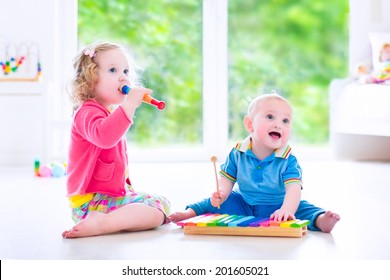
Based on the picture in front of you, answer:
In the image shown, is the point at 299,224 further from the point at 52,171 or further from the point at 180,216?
the point at 52,171

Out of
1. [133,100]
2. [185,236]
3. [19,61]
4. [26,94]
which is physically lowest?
[185,236]

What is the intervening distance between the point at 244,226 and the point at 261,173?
0.60 ft

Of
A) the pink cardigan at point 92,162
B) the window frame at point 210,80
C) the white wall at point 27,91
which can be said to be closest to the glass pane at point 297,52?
the window frame at point 210,80

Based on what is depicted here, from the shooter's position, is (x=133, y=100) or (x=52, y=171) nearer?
(x=133, y=100)

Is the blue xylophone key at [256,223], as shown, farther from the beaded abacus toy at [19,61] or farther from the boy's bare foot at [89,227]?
the beaded abacus toy at [19,61]

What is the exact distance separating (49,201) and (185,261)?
114 cm

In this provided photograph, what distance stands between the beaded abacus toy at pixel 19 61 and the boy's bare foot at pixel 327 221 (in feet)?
8.22

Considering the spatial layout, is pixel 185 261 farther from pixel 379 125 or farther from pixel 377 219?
pixel 379 125

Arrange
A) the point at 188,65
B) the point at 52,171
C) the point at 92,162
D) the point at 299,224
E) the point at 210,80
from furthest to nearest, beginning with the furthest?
the point at 188,65, the point at 210,80, the point at 52,171, the point at 92,162, the point at 299,224

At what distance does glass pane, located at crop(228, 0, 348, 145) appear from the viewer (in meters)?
4.90

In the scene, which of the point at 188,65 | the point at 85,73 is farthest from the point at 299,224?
the point at 188,65

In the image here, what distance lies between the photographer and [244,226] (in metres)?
1.74

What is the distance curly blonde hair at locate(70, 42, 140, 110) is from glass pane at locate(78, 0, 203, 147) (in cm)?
243

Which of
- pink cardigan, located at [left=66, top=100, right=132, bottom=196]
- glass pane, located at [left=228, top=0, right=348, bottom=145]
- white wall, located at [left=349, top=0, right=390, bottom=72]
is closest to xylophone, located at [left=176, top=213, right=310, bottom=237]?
pink cardigan, located at [left=66, top=100, right=132, bottom=196]
